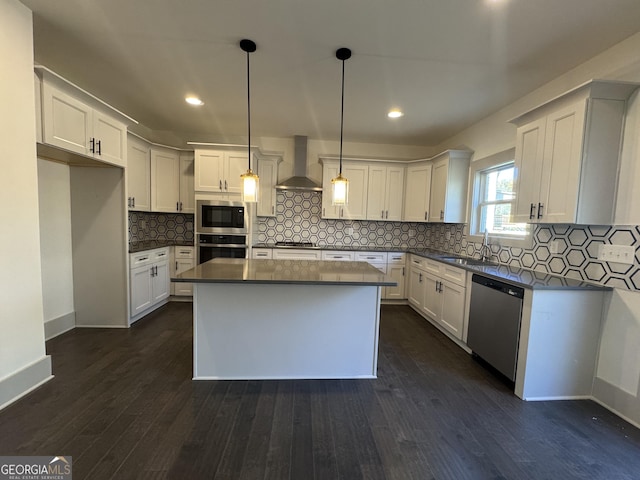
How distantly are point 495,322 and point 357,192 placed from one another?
282 centimetres

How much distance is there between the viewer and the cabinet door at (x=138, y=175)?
3.65m

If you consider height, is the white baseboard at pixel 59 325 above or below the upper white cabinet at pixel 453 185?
below

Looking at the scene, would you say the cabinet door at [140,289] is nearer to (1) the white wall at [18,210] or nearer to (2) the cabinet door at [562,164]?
(1) the white wall at [18,210]

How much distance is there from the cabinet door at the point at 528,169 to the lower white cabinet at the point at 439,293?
2.79ft

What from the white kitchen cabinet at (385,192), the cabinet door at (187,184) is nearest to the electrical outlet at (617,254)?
the white kitchen cabinet at (385,192)

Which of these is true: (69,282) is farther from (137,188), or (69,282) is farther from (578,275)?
(578,275)

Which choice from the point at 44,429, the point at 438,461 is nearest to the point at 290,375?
the point at 438,461

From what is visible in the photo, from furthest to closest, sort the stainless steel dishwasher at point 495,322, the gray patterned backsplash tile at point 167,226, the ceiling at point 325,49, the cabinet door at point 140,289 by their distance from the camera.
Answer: the gray patterned backsplash tile at point 167,226, the cabinet door at point 140,289, the stainless steel dishwasher at point 495,322, the ceiling at point 325,49

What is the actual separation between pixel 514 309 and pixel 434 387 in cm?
92

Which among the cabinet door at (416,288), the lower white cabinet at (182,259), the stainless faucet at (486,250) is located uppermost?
the stainless faucet at (486,250)

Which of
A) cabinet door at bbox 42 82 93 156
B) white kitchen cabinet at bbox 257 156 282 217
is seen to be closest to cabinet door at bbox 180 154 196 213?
white kitchen cabinet at bbox 257 156 282 217

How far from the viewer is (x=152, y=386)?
222 cm

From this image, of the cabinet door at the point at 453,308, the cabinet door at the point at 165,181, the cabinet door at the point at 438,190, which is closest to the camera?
the cabinet door at the point at 453,308

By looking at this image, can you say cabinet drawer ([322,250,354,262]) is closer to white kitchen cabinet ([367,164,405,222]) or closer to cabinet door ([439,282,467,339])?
white kitchen cabinet ([367,164,405,222])
